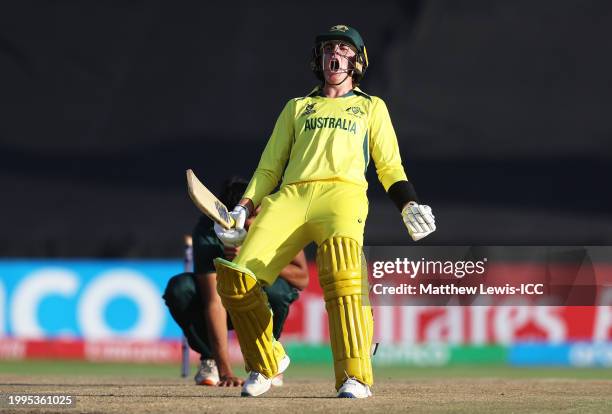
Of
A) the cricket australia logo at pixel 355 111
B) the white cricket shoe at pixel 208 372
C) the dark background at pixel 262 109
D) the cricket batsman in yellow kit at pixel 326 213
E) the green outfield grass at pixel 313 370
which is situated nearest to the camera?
the cricket batsman in yellow kit at pixel 326 213

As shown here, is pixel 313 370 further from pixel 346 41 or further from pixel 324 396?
pixel 346 41

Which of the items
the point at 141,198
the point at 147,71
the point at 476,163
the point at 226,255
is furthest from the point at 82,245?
the point at 226,255

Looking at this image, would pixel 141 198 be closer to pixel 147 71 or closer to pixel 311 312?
pixel 147 71

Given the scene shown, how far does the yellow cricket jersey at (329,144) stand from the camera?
6586 millimetres

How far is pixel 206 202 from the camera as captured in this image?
249 inches

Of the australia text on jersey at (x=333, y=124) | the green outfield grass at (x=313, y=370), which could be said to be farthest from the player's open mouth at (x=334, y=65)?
the green outfield grass at (x=313, y=370)

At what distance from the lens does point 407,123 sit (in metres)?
13.1

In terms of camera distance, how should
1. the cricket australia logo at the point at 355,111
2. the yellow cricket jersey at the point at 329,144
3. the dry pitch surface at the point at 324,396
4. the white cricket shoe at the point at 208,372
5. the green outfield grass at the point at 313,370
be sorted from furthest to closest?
the green outfield grass at the point at 313,370 < the white cricket shoe at the point at 208,372 < the cricket australia logo at the point at 355,111 < the yellow cricket jersey at the point at 329,144 < the dry pitch surface at the point at 324,396

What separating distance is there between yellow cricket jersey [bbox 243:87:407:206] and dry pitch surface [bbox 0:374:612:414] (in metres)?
0.96

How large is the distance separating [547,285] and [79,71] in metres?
5.14

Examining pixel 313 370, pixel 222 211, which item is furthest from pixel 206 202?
pixel 313 370

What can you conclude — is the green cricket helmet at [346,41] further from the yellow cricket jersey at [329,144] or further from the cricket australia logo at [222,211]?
the cricket australia logo at [222,211]

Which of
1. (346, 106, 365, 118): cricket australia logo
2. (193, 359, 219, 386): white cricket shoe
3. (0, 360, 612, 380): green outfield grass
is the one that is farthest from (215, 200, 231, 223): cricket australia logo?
(0, 360, 612, 380): green outfield grass

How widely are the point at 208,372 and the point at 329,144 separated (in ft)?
6.42
